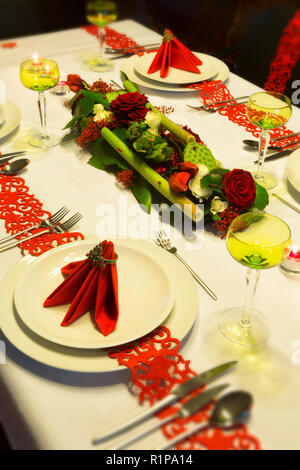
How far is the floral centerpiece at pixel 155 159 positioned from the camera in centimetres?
101

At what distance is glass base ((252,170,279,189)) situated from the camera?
1188 millimetres

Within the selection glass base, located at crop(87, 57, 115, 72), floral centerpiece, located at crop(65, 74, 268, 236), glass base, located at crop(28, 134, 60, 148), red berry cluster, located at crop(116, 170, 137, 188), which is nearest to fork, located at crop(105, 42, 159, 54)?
glass base, located at crop(87, 57, 115, 72)

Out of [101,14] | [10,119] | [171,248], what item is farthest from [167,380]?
[101,14]

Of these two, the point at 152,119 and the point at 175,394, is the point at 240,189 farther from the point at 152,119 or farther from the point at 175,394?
the point at 175,394

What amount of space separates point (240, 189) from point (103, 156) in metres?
0.41

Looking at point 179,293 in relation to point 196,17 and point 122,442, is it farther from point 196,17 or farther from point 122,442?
point 196,17

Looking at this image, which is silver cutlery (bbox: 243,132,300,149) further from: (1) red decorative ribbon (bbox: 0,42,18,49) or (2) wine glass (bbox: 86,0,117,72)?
(1) red decorative ribbon (bbox: 0,42,18,49)

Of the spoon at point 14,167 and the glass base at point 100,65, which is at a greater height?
the glass base at point 100,65

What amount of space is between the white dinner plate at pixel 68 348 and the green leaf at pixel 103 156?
15.8 inches

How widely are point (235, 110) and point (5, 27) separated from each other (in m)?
2.74

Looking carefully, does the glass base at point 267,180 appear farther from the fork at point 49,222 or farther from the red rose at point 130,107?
the fork at point 49,222

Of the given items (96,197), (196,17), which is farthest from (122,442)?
(196,17)

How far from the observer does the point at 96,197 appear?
45.0 inches

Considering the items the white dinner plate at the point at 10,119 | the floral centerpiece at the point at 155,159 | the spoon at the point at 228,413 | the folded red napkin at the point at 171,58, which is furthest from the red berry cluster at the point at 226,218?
the folded red napkin at the point at 171,58
